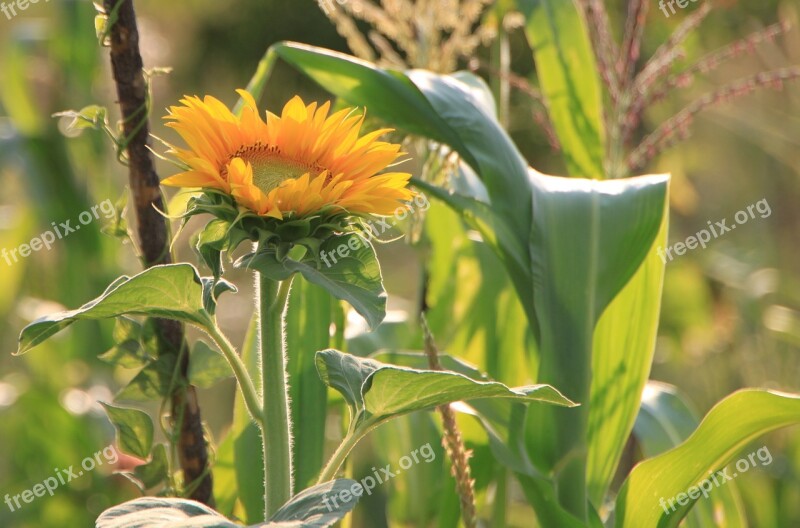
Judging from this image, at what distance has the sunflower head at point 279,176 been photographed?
379mm

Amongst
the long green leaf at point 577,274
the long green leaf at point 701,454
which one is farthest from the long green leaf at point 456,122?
the long green leaf at point 701,454

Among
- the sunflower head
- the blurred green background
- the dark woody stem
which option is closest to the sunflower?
the sunflower head

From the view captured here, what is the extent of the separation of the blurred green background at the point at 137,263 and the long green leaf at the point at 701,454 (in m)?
0.19

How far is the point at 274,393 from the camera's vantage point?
0.43 m

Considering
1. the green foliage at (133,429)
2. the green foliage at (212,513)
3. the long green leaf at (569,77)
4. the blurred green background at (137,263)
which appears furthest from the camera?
the blurred green background at (137,263)

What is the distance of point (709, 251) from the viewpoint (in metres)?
2.04

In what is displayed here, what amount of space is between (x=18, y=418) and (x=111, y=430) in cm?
14

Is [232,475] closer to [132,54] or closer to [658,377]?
[132,54]

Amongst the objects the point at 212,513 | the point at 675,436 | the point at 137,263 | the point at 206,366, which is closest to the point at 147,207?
the point at 206,366

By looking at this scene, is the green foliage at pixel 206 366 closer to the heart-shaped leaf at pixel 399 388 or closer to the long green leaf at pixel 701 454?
the heart-shaped leaf at pixel 399 388

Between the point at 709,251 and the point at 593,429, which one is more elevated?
the point at 709,251

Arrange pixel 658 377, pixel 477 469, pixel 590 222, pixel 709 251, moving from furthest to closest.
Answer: pixel 658 377 < pixel 709 251 < pixel 477 469 < pixel 590 222

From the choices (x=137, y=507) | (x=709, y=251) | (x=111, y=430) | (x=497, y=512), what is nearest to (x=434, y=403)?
(x=137, y=507)

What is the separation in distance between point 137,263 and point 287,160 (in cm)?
137
